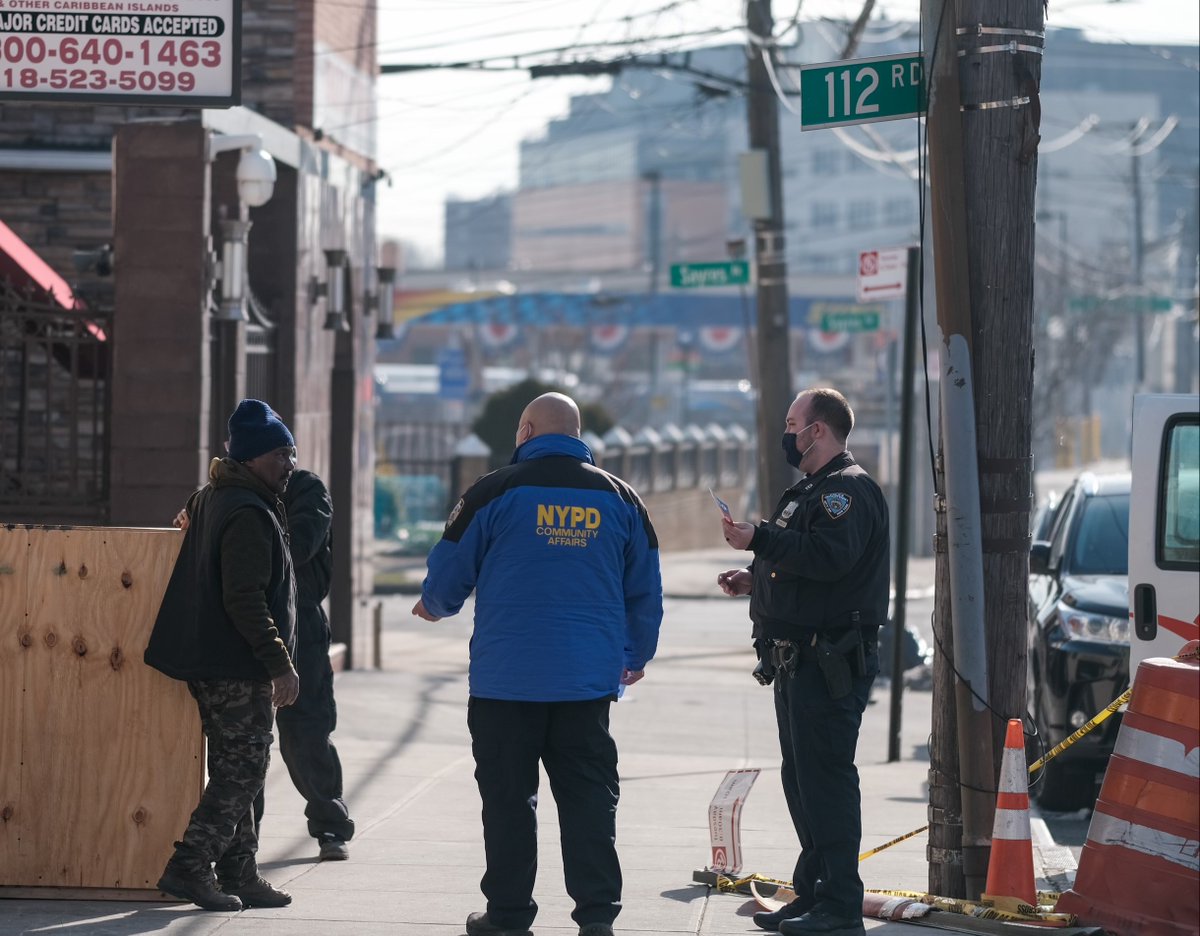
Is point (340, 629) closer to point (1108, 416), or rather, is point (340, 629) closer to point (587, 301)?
point (587, 301)

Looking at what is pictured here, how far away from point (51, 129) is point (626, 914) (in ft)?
28.7

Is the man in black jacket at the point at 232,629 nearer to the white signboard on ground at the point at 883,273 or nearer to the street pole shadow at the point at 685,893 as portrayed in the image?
the street pole shadow at the point at 685,893

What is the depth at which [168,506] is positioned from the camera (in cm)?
1080

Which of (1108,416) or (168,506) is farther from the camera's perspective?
(1108,416)

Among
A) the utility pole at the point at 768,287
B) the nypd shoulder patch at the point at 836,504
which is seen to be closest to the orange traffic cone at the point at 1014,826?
the nypd shoulder patch at the point at 836,504

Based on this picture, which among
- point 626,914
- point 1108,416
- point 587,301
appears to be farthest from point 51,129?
point 1108,416

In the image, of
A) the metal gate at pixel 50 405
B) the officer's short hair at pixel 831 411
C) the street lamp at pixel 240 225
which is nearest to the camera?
the officer's short hair at pixel 831 411

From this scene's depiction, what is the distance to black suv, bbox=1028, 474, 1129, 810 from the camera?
9367 millimetres

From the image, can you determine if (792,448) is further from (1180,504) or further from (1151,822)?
(1180,504)

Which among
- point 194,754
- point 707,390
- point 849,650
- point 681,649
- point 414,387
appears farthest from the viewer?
point 707,390

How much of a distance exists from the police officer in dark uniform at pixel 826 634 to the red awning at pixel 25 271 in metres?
5.79

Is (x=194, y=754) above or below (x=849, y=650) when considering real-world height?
below

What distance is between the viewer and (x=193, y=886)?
20.7 ft

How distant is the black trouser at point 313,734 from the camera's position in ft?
24.9
